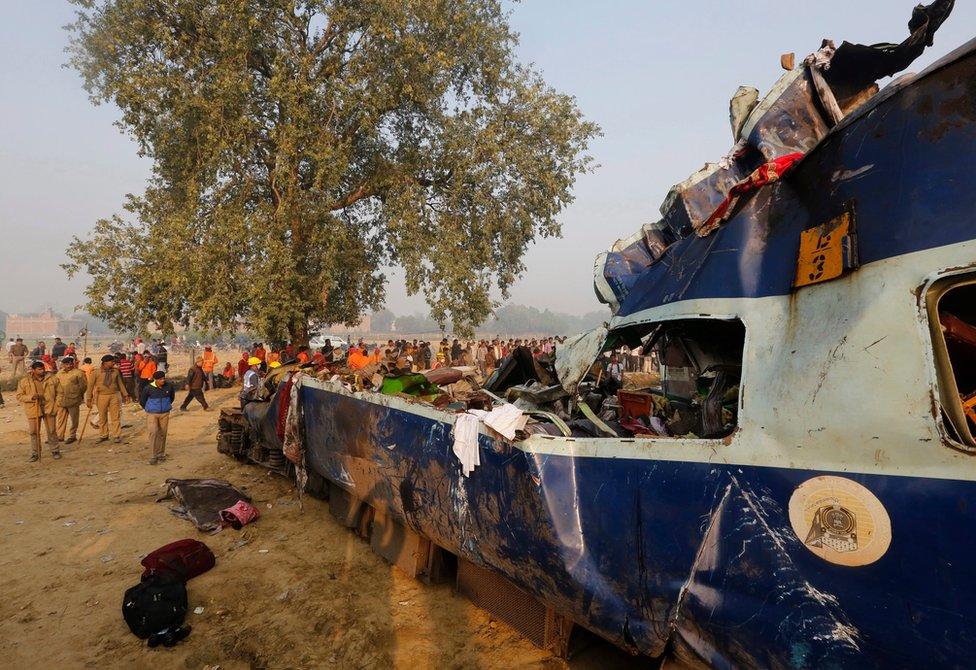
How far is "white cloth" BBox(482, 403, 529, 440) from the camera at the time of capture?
3.05 metres

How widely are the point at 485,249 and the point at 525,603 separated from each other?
38.4ft

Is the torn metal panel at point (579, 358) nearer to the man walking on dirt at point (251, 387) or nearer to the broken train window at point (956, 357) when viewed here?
the broken train window at point (956, 357)

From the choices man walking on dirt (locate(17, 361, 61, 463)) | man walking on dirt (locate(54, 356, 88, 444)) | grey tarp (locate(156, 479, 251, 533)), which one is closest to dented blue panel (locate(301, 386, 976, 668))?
grey tarp (locate(156, 479, 251, 533))

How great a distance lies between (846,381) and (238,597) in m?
4.57

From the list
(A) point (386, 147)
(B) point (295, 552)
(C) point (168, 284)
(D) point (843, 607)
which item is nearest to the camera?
(D) point (843, 607)

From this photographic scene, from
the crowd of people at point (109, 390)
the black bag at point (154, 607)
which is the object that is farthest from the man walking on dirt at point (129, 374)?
the black bag at point (154, 607)

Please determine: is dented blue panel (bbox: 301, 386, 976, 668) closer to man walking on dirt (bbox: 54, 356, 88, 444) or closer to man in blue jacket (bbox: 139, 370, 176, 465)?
man in blue jacket (bbox: 139, 370, 176, 465)

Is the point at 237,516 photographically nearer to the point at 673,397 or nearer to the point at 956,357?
the point at 673,397

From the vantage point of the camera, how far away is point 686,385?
4.06 meters

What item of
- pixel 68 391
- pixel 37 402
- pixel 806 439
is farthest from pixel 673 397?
pixel 68 391

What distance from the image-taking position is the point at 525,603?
12.0 ft

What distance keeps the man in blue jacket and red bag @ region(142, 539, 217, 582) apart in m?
4.54

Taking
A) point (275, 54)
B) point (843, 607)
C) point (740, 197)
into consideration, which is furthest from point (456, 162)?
point (843, 607)

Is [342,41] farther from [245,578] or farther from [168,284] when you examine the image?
[245,578]
